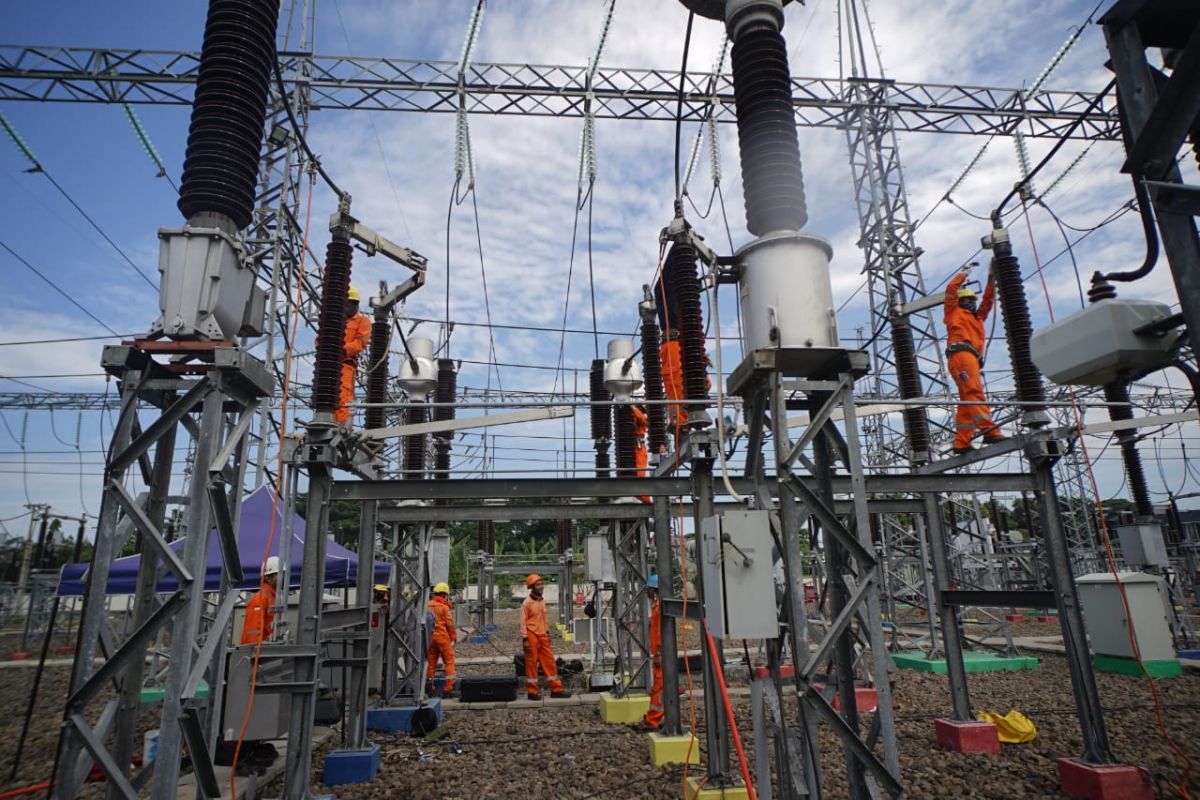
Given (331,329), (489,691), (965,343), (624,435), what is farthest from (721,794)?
(624,435)

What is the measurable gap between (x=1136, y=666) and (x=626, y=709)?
9169mm

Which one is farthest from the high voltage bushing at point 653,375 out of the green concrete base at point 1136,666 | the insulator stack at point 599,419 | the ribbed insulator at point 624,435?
the green concrete base at point 1136,666

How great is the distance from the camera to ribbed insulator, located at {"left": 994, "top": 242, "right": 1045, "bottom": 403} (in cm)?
740

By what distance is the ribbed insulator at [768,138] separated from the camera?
4.11 meters

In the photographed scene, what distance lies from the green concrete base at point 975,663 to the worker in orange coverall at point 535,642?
6.59 meters

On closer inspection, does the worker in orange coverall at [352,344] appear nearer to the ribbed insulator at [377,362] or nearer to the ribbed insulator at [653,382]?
the ribbed insulator at [377,362]

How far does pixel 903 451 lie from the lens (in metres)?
16.3

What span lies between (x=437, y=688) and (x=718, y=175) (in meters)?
9.87

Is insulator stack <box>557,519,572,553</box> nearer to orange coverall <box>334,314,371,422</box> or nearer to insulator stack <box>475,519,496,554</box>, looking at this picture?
insulator stack <box>475,519,496,554</box>

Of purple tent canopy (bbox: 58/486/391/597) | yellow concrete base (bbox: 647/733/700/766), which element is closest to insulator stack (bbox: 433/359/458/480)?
purple tent canopy (bbox: 58/486/391/597)

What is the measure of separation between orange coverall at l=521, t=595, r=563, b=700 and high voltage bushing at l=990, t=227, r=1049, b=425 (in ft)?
24.4

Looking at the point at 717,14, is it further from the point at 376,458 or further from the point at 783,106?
the point at 376,458

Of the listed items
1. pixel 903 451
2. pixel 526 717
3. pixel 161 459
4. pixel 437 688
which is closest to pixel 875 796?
pixel 161 459

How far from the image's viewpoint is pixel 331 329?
688 cm
